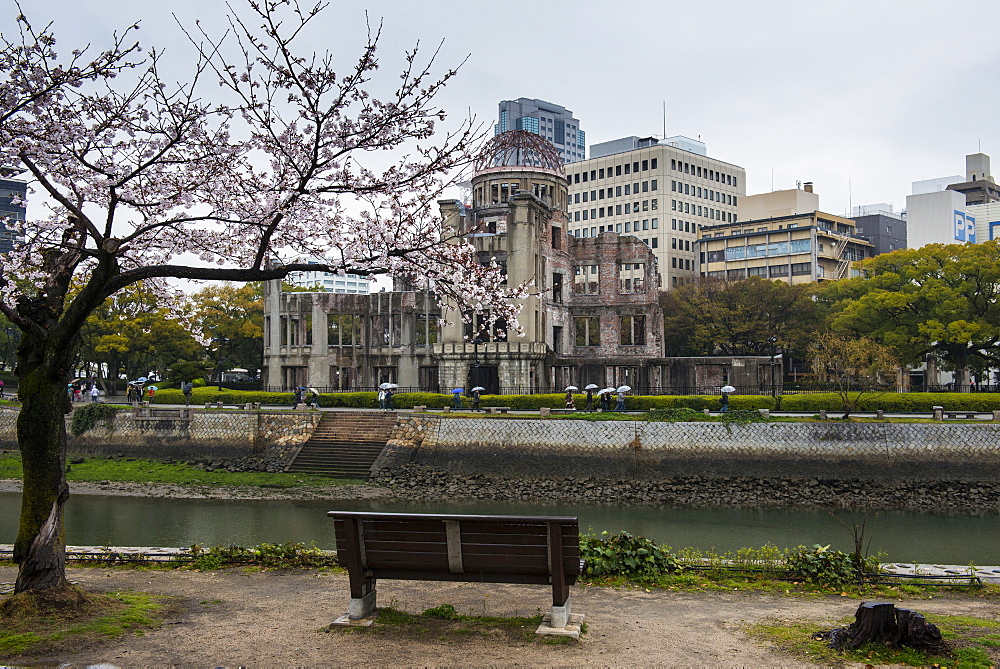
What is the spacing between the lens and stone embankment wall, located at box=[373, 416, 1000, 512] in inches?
1161

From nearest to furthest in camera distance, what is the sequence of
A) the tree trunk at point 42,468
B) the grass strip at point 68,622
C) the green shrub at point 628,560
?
the grass strip at point 68,622 → the tree trunk at point 42,468 → the green shrub at point 628,560

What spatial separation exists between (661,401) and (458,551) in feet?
98.1

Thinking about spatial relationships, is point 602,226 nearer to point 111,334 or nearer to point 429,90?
point 111,334

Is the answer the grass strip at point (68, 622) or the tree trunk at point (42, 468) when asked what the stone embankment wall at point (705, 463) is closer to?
the tree trunk at point (42, 468)

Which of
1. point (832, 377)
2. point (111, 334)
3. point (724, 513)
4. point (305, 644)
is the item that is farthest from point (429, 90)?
point (111, 334)

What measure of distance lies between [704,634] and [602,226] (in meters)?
102

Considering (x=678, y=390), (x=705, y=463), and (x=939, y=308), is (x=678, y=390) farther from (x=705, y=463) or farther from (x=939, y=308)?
(x=939, y=308)

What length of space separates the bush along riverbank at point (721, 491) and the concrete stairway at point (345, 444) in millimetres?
1874

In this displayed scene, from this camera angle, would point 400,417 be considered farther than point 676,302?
No

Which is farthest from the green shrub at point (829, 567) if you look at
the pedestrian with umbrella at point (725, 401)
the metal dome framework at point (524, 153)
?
the metal dome framework at point (524, 153)

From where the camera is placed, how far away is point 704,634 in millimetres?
8195

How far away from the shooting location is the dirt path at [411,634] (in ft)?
24.7

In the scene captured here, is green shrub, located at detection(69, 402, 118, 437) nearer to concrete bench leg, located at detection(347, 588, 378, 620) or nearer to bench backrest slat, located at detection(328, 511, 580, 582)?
bench backrest slat, located at detection(328, 511, 580, 582)

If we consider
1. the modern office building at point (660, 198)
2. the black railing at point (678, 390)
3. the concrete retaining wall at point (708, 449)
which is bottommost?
the concrete retaining wall at point (708, 449)
